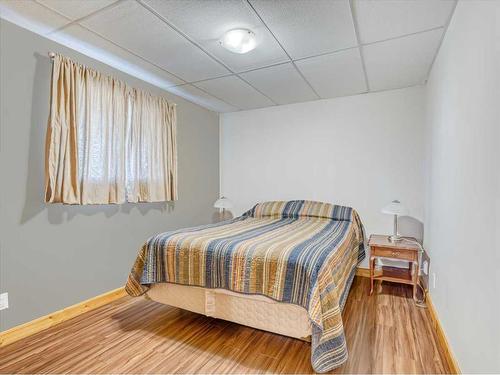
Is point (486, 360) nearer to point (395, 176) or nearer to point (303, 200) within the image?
point (395, 176)

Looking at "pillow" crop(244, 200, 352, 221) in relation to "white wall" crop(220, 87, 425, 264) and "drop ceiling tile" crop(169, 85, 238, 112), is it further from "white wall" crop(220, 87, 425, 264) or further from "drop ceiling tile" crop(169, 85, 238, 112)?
"drop ceiling tile" crop(169, 85, 238, 112)

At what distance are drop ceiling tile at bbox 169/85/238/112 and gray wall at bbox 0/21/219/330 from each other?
0.56m

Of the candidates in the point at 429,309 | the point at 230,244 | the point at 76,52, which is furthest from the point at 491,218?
the point at 76,52

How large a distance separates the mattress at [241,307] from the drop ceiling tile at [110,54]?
206 cm

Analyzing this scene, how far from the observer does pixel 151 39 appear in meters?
2.18

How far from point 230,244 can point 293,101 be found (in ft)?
8.14

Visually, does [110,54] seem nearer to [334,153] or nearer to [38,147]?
[38,147]

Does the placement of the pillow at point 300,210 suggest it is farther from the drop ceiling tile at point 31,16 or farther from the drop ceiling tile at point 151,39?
the drop ceiling tile at point 31,16

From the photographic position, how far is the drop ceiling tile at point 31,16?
1804mm

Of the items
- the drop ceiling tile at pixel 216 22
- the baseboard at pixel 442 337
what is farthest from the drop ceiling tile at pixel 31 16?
the baseboard at pixel 442 337

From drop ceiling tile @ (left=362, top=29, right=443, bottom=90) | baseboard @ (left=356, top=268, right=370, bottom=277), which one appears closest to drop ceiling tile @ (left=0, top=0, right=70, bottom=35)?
drop ceiling tile @ (left=362, top=29, right=443, bottom=90)

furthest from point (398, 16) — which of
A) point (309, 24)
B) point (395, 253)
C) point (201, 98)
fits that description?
point (201, 98)

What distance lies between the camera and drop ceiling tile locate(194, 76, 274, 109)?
309 cm

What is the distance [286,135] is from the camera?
395 cm
